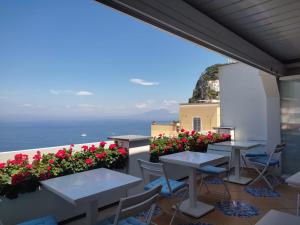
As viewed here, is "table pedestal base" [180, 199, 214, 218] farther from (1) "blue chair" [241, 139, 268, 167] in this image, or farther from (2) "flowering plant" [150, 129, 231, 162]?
(1) "blue chair" [241, 139, 268, 167]

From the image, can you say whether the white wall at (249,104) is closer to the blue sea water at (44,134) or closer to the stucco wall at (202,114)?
the blue sea water at (44,134)

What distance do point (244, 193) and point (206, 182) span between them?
0.82 meters

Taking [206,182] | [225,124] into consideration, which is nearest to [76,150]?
[206,182]

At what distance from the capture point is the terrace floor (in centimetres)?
311

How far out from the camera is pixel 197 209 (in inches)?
134

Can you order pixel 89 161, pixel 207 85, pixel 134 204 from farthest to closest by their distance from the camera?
pixel 207 85 < pixel 89 161 < pixel 134 204

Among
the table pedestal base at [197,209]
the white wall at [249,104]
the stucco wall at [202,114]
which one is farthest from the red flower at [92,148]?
the stucco wall at [202,114]

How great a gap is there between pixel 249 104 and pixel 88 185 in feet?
16.9

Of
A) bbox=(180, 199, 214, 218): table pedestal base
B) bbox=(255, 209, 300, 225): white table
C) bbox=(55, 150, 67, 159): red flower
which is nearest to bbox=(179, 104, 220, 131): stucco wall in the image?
bbox=(180, 199, 214, 218): table pedestal base

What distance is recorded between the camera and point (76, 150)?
134 inches

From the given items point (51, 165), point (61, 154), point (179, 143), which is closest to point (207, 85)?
point (179, 143)

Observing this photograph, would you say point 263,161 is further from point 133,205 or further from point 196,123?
→ point 196,123

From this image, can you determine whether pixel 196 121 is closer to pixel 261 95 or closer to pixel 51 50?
pixel 261 95

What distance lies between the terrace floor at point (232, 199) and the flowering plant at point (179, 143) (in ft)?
2.74
